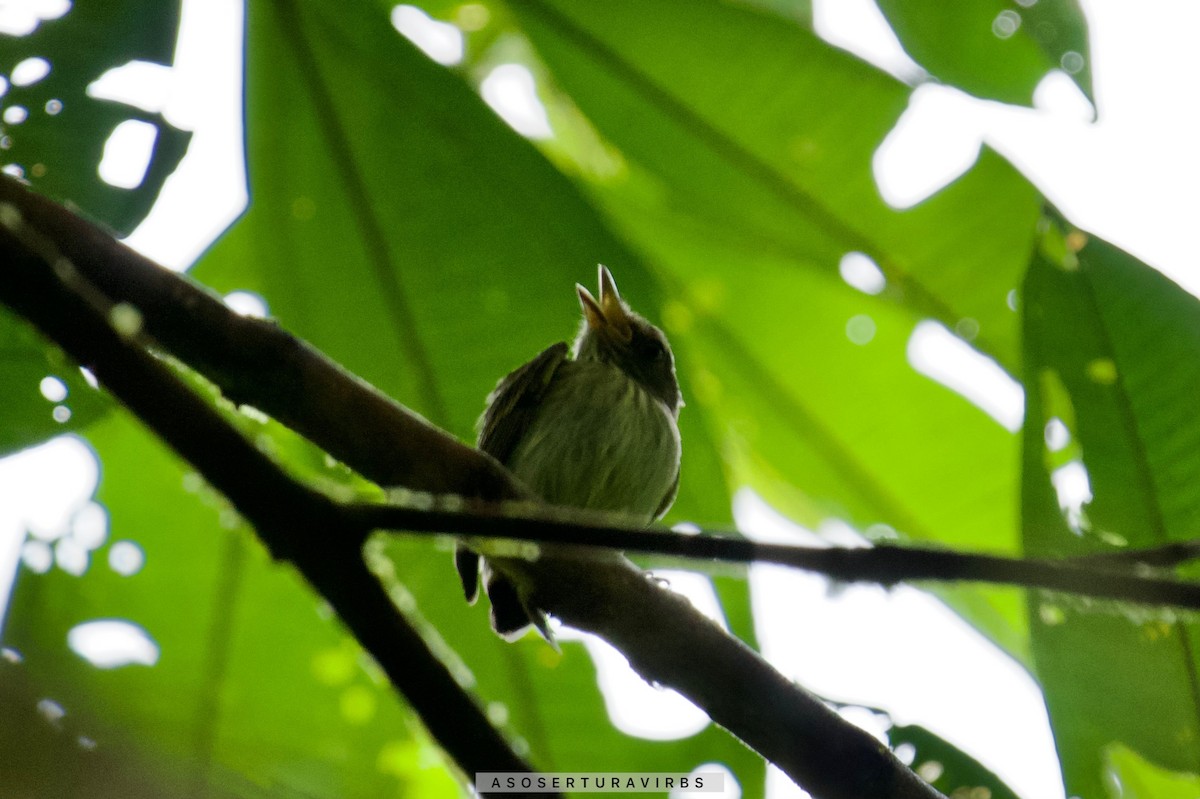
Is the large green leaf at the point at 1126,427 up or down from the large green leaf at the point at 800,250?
down

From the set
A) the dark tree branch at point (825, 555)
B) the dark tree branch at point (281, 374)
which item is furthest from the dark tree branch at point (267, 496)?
the dark tree branch at point (281, 374)

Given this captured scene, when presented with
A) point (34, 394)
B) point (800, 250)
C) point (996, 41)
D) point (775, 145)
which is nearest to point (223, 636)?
point (34, 394)

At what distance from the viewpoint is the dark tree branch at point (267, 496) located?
2.99ft

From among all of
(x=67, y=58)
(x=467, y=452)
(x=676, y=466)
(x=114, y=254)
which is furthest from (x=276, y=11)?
(x=676, y=466)

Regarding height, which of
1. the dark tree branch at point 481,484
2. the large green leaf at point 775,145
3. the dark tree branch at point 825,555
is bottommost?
the dark tree branch at point 825,555

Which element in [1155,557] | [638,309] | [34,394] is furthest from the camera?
[638,309]

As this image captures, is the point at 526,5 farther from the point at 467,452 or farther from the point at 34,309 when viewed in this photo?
the point at 34,309

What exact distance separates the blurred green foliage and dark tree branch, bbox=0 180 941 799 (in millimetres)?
500

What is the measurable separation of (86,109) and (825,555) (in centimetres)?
182

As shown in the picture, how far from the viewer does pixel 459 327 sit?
8.38 ft

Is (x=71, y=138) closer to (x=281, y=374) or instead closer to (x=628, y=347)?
(x=281, y=374)

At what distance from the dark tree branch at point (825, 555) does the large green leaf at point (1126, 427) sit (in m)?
0.94

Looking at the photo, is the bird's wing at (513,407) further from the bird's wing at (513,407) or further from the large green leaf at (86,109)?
the large green leaf at (86,109)

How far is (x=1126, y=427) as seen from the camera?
215 cm
